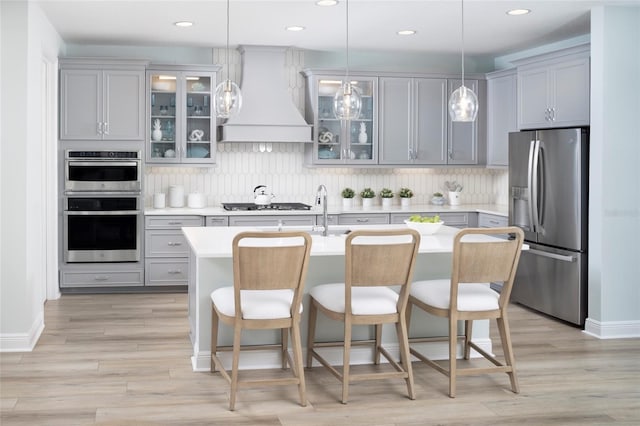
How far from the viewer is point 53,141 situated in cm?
705

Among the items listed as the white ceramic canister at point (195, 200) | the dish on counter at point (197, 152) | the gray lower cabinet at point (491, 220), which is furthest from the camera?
the white ceramic canister at point (195, 200)

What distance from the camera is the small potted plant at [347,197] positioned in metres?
8.04

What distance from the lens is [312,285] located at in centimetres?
479

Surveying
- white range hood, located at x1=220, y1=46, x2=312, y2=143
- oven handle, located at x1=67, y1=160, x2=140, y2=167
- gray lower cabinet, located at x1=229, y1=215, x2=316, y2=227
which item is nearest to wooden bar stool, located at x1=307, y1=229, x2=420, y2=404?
gray lower cabinet, located at x1=229, y1=215, x2=316, y2=227

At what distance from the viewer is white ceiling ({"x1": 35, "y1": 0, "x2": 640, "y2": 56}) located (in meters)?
5.68

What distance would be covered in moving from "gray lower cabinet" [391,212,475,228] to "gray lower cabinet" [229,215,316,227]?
0.90m

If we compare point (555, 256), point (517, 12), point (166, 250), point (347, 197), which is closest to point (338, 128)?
point (347, 197)

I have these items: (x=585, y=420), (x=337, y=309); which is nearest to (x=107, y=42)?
(x=337, y=309)

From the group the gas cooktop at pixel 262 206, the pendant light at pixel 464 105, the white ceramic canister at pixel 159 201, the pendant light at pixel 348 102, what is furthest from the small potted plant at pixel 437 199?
the pendant light at pixel 464 105

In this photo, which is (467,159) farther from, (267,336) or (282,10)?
(267,336)

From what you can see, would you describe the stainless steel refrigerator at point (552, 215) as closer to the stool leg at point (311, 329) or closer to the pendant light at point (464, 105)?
the pendant light at point (464, 105)

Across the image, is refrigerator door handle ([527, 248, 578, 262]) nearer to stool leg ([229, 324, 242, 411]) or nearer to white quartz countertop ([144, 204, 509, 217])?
white quartz countertop ([144, 204, 509, 217])

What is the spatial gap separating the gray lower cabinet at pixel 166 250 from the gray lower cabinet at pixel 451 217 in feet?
6.64

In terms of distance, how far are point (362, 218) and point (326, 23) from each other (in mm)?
2161
